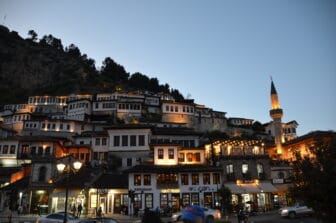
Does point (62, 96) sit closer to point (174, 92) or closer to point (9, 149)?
point (9, 149)

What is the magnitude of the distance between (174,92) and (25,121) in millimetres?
83682

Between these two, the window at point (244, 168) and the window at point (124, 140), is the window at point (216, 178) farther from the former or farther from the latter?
the window at point (124, 140)

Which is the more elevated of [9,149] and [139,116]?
[139,116]

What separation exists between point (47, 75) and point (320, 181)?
137 m

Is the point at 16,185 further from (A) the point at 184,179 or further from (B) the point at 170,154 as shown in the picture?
(A) the point at 184,179

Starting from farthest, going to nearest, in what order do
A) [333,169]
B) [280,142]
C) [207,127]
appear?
[207,127] → [280,142] → [333,169]

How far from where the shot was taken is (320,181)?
11086 millimetres

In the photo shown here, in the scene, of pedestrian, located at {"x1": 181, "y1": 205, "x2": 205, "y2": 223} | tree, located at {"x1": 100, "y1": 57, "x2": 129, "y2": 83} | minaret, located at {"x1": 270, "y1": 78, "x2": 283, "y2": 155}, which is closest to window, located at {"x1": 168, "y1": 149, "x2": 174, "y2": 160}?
minaret, located at {"x1": 270, "y1": 78, "x2": 283, "y2": 155}

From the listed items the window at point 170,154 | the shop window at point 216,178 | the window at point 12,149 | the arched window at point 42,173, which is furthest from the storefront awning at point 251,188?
the window at point 12,149

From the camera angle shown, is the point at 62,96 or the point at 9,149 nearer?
the point at 9,149

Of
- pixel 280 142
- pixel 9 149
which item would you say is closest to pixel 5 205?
pixel 9 149

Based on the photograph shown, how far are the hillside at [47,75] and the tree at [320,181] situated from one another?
103342mm

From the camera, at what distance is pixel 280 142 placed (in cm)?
5959

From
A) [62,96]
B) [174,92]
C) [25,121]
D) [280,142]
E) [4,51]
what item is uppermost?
[4,51]
